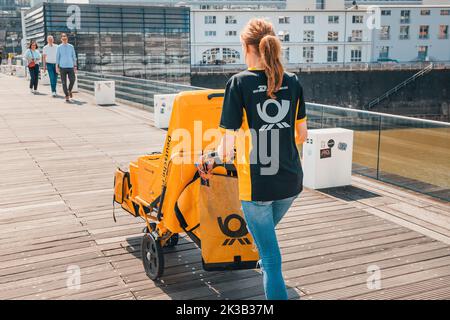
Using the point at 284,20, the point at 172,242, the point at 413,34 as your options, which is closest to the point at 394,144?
the point at 172,242

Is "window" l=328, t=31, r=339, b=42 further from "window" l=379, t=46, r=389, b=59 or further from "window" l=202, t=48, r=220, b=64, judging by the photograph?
"window" l=202, t=48, r=220, b=64

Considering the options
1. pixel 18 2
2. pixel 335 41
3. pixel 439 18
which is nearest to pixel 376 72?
pixel 335 41

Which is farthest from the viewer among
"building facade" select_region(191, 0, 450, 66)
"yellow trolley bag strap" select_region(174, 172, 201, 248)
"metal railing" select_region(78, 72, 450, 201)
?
"building facade" select_region(191, 0, 450, 66)

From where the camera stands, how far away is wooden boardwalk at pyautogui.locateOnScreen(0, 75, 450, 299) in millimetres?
4156

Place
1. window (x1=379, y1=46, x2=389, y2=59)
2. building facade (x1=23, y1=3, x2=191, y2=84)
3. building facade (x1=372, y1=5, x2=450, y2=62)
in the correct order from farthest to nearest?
window (x1=379, y1=46, x2=389, y2=59)
building facade (x1=372, y1=5, x2=450, y2=62)
building facade (x1=23, y1=3, x2=191, y2=84)

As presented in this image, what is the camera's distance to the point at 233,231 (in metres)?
3.82

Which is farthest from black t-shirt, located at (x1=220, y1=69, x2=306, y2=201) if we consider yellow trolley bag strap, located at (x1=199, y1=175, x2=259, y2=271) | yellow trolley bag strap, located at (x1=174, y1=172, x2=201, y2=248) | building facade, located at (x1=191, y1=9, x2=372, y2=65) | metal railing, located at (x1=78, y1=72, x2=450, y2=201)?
building facade, located at (x1=191, y1=9, x2=372, y2=65)

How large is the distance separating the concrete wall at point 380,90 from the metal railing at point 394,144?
58.4m

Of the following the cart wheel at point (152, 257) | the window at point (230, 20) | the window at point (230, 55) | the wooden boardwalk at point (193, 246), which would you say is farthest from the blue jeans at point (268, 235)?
the window at point (230, 20)

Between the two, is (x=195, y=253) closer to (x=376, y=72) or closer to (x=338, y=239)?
(x=338, y=239)

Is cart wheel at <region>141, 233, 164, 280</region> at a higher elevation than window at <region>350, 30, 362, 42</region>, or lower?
lower

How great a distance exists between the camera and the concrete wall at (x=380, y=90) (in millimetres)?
66250

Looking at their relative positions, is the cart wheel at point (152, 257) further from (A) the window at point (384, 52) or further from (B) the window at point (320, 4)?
(B) the window at point (320, 4)

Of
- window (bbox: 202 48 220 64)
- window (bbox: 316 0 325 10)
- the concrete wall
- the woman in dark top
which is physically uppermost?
window (bbox: 316 0 325 10)
